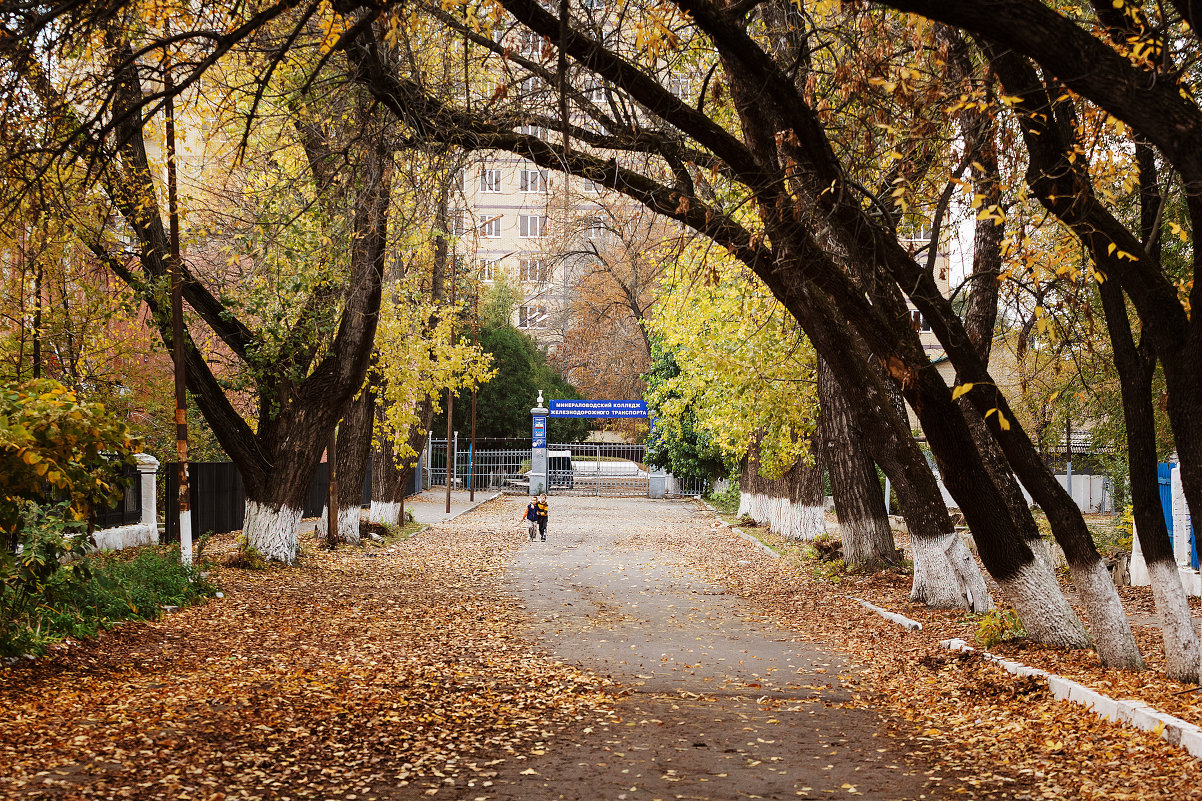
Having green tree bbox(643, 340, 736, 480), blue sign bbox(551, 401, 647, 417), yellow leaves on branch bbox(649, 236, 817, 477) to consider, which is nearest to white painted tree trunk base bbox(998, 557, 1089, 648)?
yellow leaves on branch bbox(649, 236, 817, 477)

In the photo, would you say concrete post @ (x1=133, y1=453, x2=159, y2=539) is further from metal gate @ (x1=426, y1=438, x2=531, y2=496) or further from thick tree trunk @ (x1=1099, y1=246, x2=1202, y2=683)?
metal gate @ (x1=426, y1=438, x2=531, y2=496)

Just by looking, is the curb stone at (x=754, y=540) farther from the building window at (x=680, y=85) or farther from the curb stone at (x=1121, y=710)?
the curb stone at (x=1121, y=710)

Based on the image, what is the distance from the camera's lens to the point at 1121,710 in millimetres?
6531

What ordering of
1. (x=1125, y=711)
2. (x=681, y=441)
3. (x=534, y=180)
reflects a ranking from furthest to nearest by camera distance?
(x=681, y=441) → (x=534, y=180) → (x=1125, y=711)

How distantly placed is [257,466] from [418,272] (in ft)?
33.3

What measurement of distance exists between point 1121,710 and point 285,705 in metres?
5.46

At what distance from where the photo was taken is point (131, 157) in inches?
496

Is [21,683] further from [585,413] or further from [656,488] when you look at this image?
[656,488]

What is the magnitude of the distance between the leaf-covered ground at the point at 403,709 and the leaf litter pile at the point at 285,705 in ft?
0.06

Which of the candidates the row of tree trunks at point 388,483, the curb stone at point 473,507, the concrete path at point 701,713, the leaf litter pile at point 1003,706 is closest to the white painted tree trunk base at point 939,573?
the leaf litter pile at point 1003,706

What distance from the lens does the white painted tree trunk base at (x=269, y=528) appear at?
611 inches

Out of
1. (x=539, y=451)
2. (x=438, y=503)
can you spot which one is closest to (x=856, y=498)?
(x=438, y=503)

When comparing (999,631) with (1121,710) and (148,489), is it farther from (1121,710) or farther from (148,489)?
(148,489)

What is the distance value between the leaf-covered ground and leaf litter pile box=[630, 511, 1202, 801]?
0.07ft
